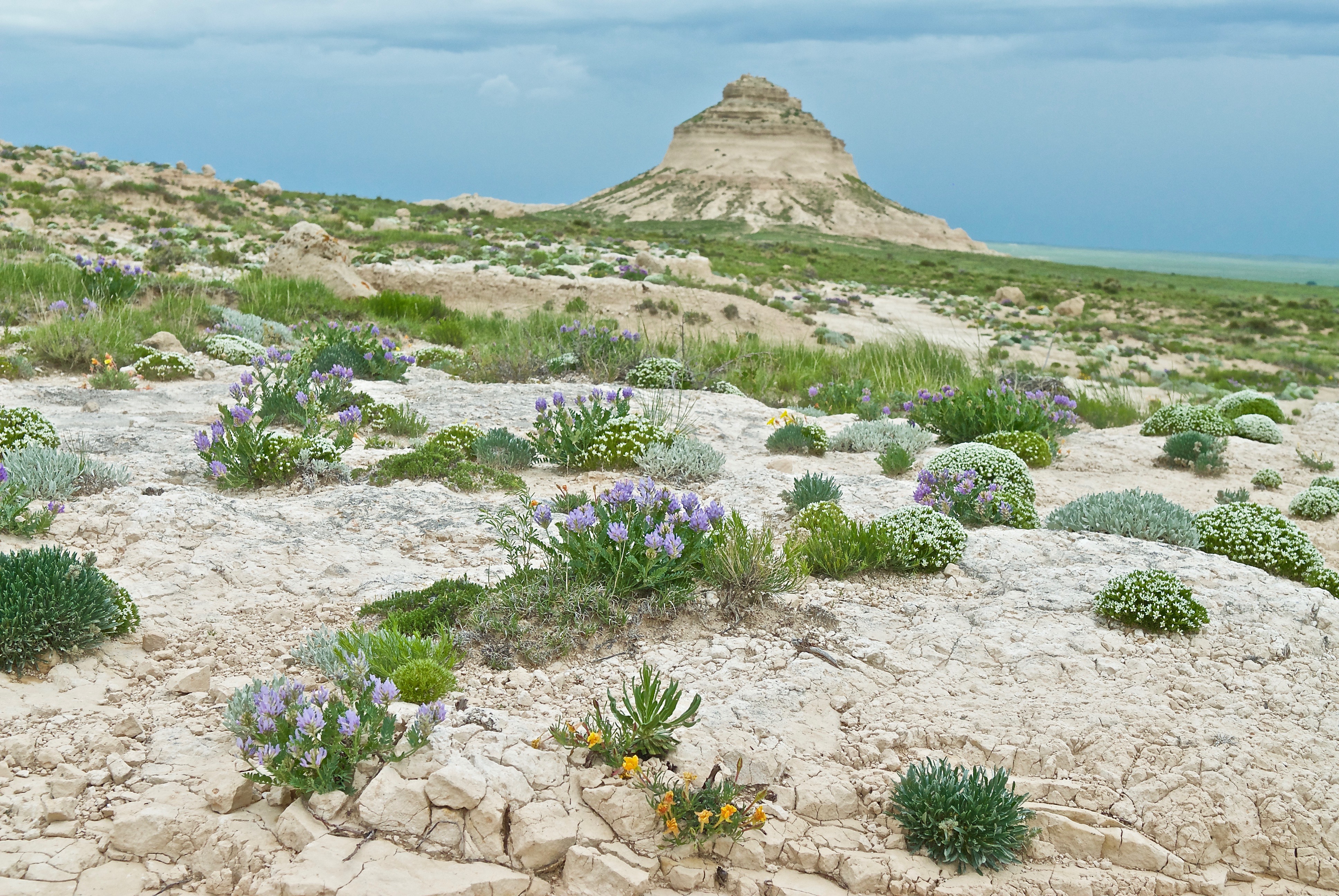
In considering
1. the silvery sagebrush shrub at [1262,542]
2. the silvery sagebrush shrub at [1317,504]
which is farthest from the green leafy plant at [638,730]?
the silvery sagebrush shrub at [1317,504]

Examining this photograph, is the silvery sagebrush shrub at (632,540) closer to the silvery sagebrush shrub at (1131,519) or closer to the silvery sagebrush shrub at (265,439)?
the silvery sagebrush shrub at (265,439)

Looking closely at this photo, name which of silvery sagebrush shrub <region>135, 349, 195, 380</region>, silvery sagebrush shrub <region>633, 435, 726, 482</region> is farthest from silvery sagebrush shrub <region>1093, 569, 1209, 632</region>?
silvery sagebrush shrub <region>135, 349, 195, 380</region>

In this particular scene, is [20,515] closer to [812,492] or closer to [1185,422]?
[812,492]

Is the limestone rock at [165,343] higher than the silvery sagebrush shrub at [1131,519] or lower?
higher

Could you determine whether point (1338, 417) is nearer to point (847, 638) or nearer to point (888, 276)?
point (847, 638)

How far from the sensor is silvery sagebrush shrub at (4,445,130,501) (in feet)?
17.9

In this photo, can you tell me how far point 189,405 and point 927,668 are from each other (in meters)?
7.13

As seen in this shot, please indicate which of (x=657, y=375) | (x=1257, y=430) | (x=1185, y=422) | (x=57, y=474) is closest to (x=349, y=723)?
(x=57, y=474)

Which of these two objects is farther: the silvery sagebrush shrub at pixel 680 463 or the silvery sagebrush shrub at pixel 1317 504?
the silvery sagebrush shrub at pixel 1317 504

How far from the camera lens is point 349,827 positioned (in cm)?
307

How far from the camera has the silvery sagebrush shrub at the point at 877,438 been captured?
27.3 feet

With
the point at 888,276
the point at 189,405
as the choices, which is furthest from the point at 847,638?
the point at 888,276

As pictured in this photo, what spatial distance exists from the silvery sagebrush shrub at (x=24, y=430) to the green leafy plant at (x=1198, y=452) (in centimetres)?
932

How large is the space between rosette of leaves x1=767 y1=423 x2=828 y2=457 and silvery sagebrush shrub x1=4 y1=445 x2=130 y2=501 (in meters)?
4.83
